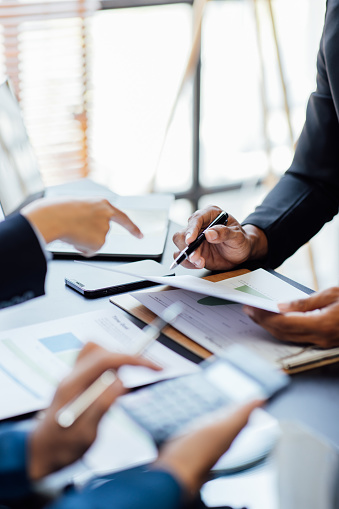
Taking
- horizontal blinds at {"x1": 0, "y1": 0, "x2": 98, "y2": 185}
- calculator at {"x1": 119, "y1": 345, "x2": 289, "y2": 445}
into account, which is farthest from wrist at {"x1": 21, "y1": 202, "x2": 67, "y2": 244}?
horizontal blinds at {"x1": 0, "y1": 0, "x2": 98, "y2": 185}

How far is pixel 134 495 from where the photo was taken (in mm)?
584

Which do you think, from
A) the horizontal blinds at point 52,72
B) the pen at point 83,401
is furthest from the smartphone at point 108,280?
the horizontal blinds at point 52,72

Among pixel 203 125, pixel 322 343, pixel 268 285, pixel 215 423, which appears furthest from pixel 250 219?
pixel 203 125

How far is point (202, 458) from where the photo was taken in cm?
62

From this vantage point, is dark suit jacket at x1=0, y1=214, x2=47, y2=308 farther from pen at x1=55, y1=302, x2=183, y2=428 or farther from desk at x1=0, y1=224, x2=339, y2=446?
pen at x1=55, y1=302, x2=183, y2=428

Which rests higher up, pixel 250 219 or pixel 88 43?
pixel 88 43

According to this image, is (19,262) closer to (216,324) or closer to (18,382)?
(18,382)

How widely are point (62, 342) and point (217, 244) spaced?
419 mm

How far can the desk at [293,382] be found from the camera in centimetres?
78

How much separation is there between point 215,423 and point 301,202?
860 millimetres

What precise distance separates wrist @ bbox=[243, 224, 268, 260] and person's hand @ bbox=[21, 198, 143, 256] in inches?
13.3

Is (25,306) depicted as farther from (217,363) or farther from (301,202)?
(301,202)

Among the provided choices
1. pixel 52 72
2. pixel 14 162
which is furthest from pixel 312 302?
pixel 52 72

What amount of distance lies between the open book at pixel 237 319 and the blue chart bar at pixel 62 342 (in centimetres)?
13
